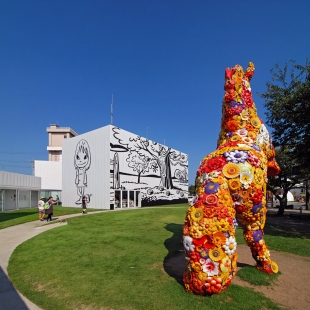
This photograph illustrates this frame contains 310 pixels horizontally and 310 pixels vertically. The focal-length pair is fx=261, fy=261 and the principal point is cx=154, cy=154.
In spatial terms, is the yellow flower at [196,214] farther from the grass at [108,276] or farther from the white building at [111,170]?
the white building at [111,170]

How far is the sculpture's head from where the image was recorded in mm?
5728

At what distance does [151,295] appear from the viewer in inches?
189

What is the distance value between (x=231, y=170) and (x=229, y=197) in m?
0.53

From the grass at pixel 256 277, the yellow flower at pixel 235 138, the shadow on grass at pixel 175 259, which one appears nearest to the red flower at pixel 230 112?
the yellow flower at pixel 235 138

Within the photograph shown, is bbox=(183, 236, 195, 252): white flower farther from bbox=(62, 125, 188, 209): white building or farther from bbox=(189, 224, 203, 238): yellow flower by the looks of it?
bbox=(62, 125, 188, 209): white building

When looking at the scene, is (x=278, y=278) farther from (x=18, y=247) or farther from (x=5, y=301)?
(x=18, y=247)

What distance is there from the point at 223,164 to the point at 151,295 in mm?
2774

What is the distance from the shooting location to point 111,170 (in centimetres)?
2450

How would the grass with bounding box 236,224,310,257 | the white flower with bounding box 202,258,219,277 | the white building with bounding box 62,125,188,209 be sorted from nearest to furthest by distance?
the white flower with bounding box 202,258,219,277 < the grass with bounding box 236,224,310,257 < the white building with bounding box 62,125,188,209

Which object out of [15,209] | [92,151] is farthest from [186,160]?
[15,209]

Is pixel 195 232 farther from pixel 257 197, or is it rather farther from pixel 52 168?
pixel 52 168

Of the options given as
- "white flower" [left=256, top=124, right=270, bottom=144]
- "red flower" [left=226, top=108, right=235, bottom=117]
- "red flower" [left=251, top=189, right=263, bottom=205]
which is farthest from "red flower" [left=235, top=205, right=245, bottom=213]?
"red flower" [left=226, top=108, right=235, bottom=117]

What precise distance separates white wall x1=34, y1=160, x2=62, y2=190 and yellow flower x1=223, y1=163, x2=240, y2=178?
138 ft

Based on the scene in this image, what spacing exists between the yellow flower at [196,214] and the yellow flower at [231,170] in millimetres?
889
